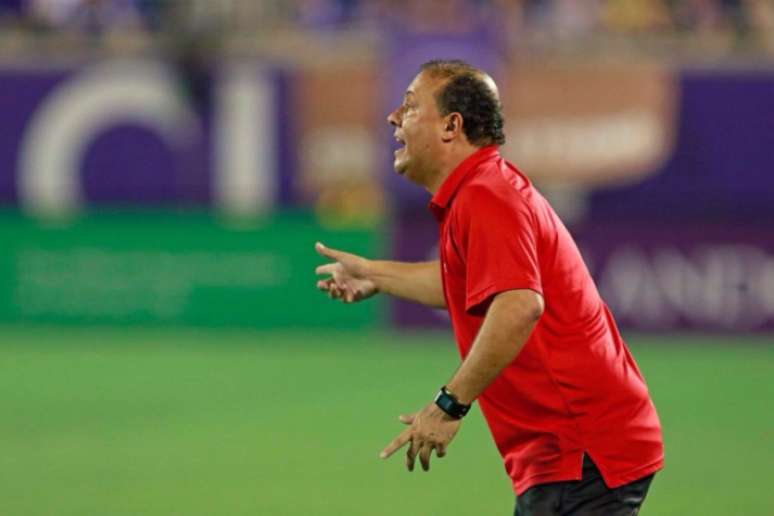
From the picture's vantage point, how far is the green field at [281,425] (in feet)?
30.3

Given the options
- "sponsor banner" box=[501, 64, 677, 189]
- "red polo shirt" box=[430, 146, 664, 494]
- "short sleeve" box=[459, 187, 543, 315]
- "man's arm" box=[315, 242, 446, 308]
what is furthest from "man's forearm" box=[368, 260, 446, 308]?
"sponsor banner" box=[501, 64, 677, 189]

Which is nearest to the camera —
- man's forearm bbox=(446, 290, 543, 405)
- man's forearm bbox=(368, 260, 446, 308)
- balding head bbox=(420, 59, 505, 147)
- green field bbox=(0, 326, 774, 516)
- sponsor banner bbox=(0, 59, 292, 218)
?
man's forearm bbox=(446, 290, 543, 405)

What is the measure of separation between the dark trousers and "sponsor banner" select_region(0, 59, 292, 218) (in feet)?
39.7

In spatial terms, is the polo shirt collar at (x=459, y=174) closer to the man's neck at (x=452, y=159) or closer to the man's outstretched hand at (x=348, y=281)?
the man's neck at (x=452, y=159)

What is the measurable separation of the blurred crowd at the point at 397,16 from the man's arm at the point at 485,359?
484 inches

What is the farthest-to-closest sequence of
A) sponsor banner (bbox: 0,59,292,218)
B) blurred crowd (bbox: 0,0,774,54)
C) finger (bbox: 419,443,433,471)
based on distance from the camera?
blurred crowd (bbox: 0,0,774,54) < sponsor banner (bbox: 0,59,292,218) < finger (bbox: 419,443,433,471)

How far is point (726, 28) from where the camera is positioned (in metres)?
17.3

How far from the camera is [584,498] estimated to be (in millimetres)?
5012

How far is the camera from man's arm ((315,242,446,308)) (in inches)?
231

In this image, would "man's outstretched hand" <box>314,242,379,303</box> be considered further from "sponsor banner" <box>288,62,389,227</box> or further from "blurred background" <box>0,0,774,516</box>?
"sponsor banner" <box>288,62,389,227</box>

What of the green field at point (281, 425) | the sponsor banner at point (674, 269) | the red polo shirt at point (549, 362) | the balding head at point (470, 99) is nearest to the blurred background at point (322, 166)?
the sponsor banner at point (674, 269)

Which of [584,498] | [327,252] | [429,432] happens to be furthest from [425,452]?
[327,252]

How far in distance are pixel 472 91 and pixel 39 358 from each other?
36.1 feet

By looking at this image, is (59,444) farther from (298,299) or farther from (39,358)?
(298,299)
